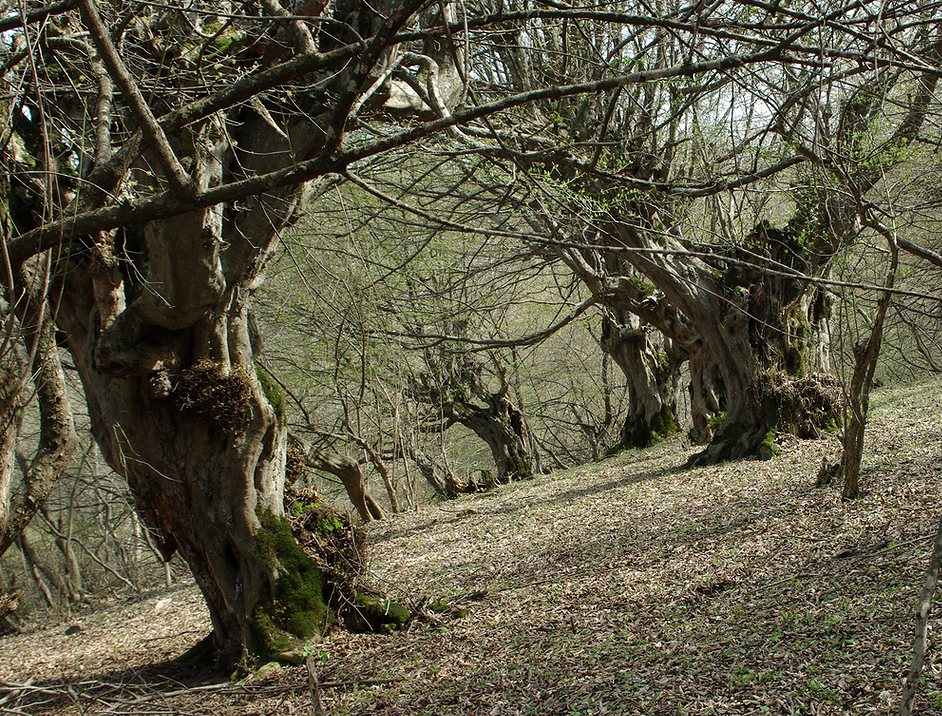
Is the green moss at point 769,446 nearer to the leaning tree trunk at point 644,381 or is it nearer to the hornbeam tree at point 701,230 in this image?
the hornbeam tree at point 701,230

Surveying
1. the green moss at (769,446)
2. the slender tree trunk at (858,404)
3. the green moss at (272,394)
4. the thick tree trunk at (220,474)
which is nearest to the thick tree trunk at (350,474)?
the green moss at (769,446)

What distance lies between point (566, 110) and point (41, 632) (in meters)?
8.87

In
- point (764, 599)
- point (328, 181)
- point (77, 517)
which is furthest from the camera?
point (77, 517)

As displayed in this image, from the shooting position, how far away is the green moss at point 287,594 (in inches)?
205

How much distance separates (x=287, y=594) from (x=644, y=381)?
34.8 feet

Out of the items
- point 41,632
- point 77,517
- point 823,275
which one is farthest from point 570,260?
point 77,517

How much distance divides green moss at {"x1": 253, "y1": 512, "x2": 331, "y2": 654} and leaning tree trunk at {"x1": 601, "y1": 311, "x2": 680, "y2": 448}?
→ 10153mm

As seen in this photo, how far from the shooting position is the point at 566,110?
9234mm

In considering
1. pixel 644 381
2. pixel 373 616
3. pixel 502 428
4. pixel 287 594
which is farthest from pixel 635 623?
pixel 502 428

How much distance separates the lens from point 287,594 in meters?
5.32

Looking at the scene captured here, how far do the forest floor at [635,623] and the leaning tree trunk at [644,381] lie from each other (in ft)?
18.7

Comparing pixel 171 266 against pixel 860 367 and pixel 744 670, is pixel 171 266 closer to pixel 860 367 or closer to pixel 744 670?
pixel 744 670

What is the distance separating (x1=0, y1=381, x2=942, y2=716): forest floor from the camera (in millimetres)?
3652

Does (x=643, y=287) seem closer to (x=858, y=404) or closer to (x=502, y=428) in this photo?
(x=858, y=404)
